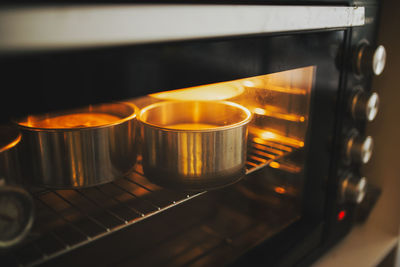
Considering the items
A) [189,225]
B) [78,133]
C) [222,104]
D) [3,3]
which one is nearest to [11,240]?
[78,133]

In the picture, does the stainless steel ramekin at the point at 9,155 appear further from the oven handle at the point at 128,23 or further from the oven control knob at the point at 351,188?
the oven control knob at the point at 351,188

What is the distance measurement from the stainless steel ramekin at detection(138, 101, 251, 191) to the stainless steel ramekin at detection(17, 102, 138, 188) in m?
0.05

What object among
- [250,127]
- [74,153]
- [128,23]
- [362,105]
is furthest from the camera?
[362,105]

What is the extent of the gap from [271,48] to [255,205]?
1.32 ft

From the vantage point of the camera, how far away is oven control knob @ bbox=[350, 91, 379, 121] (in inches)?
28.1

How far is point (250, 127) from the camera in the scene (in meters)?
0.61

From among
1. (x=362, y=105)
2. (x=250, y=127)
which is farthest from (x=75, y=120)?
(x=362, y=105)

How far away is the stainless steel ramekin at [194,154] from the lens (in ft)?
1.75

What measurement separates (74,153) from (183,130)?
0.50 feet

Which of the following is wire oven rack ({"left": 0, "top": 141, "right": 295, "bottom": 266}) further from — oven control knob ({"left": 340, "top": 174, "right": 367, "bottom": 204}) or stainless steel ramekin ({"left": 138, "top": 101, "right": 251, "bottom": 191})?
oven control knob ({"left": 340, "top": 174, "right": 367, "bottom": 204})

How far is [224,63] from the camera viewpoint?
44 centimetres

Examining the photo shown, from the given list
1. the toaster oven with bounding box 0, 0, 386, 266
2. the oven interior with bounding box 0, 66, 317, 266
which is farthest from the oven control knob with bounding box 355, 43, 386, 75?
the oven interior with bounding box 0, 66, 317, 266

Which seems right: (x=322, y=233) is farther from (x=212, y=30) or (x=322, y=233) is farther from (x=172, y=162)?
(x=212, y=30)

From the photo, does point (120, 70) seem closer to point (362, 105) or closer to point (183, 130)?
point (183, 130)
